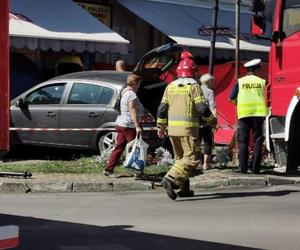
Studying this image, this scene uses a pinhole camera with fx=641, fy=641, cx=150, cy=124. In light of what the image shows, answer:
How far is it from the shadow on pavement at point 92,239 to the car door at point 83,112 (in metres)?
4.68

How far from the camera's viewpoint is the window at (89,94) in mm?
11891

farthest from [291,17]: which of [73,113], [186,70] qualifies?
[73,113]

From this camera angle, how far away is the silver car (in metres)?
11.7

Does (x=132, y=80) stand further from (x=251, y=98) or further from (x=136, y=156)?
(x=251, y=98)

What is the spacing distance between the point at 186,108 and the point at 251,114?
85.7 inches

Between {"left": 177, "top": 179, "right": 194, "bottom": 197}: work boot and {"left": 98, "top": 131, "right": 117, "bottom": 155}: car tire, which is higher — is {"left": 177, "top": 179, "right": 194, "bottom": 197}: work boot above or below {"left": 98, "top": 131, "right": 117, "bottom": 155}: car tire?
below

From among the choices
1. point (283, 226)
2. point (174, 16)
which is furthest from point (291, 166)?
point (174, 16)

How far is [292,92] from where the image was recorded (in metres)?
10.2

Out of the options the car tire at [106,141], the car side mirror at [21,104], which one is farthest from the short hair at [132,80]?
the car side mirror at [21,104]

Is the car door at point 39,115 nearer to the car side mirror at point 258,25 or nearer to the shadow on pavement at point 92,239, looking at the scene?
the car side mirror at point 258,25

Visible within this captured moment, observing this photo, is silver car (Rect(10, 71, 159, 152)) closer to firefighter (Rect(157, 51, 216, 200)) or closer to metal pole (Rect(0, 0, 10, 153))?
firefighter (Rect(157, 51, 216, 200))

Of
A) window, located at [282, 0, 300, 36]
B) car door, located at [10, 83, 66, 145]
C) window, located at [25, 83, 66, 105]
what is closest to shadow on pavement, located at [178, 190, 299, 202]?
window, located at [282, 0, 300, 36]

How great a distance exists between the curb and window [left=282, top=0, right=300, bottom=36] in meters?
2.44

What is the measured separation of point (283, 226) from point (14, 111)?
6963 millimetres
